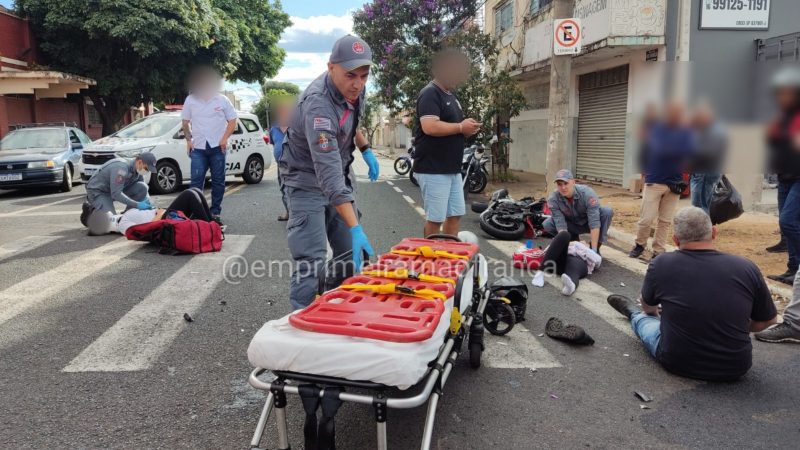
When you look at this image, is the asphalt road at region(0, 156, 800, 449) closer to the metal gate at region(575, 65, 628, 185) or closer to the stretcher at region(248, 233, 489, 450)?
the stretcher at region(248, 233, 489, 450)

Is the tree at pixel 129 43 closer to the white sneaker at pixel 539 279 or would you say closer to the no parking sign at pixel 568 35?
the no parking sign at pixel 568 35

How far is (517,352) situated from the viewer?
392cm

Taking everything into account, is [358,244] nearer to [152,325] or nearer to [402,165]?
[152,325]

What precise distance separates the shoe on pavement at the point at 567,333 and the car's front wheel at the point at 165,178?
10343mm

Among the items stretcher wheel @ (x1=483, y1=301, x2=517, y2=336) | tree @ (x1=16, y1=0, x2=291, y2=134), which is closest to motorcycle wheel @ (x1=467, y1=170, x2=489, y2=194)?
stretcher wheel @ (x1=483, y1=301, x2=517, y2=336)

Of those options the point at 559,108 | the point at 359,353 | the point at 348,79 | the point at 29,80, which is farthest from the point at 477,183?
the point at 29,80

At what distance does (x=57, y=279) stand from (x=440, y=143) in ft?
13.0

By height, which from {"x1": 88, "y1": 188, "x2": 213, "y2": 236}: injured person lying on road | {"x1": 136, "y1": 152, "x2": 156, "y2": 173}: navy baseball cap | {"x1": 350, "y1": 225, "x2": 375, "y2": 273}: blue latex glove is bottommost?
{"x1": 88, "y1": 188, "x2": 213, "y2": 236}: injured person lying on road

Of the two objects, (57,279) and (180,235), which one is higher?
(180,235)

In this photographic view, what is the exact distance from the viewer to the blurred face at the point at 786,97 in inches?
40.3

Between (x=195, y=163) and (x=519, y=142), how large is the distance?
49.6ft

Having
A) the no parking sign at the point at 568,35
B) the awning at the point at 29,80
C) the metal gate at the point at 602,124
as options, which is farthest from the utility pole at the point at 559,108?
the awning at the point at 29,80

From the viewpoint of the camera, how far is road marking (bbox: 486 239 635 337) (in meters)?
4.53

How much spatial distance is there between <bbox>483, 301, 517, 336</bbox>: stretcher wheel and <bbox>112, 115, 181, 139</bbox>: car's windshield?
35.2ft
